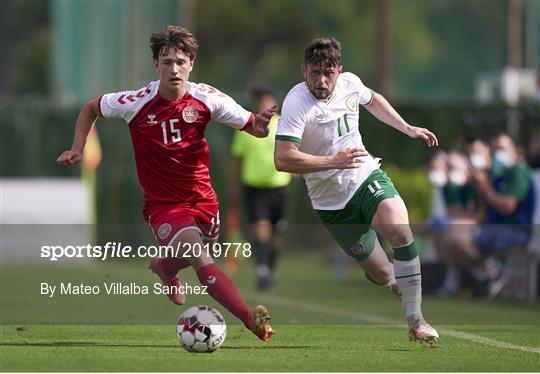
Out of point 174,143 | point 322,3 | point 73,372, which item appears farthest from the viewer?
point 322,3

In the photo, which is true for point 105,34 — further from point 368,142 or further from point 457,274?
point 457,274

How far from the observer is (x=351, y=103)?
9945 millimetres

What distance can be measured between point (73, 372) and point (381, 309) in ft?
20.9

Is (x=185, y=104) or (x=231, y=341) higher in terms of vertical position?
(x=185, y=104)

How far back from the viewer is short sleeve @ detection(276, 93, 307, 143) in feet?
31.4

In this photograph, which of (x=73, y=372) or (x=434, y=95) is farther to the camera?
(x=434, y=95)

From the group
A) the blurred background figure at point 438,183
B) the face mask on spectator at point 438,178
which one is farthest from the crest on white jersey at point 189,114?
the face mask on spectator at point 438,178

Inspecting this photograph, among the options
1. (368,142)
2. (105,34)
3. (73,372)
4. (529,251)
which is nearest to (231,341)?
(73,372)

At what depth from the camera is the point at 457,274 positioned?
1636 centimetres

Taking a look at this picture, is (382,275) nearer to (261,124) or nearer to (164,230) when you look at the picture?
(261,124)

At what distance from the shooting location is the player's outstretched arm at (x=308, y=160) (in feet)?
30.4

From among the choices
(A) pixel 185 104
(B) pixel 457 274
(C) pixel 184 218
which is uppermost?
(A) pixel 185 104

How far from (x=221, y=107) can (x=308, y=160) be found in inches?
34.6

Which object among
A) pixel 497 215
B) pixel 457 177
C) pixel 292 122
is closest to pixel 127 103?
pixel 292 122
